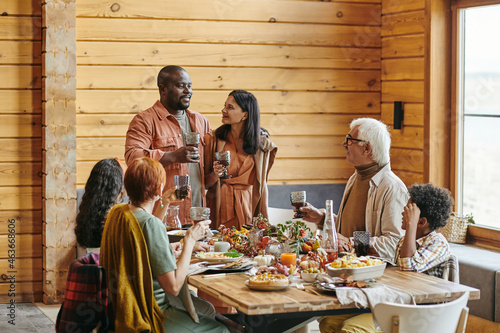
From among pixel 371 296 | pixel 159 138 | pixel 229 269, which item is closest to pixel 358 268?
pixel 371 296

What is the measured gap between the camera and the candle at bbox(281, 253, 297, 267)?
3037 mm

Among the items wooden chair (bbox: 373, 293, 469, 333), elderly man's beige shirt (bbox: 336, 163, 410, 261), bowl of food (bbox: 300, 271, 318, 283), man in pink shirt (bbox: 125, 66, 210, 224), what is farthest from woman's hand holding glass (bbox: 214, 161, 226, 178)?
wooden chair (bbox: 373, 293, 469, 333)

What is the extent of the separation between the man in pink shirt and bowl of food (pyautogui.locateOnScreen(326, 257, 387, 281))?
176cm

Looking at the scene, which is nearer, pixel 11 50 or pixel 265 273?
pixel 265 273

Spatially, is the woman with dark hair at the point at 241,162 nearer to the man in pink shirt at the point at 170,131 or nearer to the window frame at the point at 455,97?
the man in pink shirt at the point at 170,131

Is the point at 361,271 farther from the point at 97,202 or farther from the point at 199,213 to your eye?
the point at 97,202

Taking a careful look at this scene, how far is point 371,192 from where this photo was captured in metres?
3.61

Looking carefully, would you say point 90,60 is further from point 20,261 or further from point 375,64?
point 375,64

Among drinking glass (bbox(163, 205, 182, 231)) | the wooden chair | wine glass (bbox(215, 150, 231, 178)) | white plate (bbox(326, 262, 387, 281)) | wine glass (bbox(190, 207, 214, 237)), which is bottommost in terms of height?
the wooden chair

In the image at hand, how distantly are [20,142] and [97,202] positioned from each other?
2153mm

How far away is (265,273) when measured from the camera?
2822 millimetres

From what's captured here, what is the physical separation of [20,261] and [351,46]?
3088 mm

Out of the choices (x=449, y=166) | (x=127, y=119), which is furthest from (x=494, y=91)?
(x=127, y=119)

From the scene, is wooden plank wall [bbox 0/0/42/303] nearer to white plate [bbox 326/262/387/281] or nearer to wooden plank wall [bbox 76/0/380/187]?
wooden plank wall [bbox 76/0/380/187]
